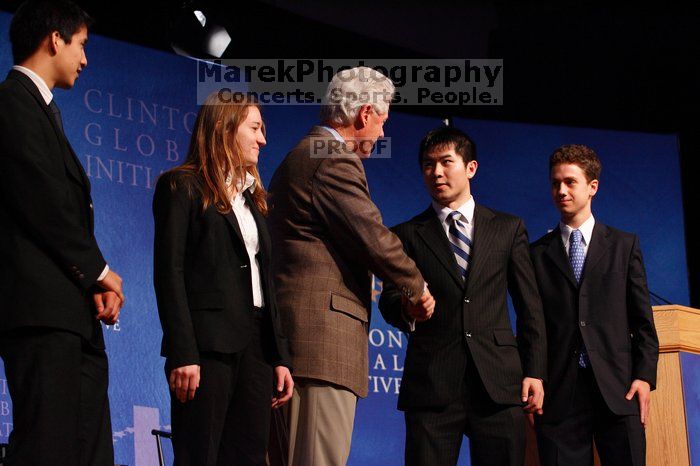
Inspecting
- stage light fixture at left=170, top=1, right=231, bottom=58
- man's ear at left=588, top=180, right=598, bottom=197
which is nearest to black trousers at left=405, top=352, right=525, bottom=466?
man's ear at left=588, top=180, right=598, bottom=197

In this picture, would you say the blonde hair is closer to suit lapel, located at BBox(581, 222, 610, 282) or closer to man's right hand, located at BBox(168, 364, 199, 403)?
man's right hand, located at BBox(168, 364, 199, 403)

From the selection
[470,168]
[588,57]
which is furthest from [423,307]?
[588,57]

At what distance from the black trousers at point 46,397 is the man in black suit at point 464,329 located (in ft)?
3.68

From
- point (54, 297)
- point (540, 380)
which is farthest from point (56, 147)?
point (540, 380)

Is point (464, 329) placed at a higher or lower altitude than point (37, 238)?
lower

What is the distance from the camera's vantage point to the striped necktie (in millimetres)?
3275

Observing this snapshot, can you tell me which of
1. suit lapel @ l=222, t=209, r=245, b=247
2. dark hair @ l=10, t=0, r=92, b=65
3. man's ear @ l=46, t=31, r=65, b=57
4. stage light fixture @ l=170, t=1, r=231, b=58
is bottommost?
suit lapel @ l=222, t=209, r=245, b=247

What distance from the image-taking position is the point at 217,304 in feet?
8.39

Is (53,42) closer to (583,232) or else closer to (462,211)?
(462,211)

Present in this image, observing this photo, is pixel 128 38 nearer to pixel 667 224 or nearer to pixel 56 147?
pixel 56 147

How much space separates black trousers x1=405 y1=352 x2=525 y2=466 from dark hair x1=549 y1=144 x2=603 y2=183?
102 cm

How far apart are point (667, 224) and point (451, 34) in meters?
1.85

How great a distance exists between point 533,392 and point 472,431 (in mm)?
259

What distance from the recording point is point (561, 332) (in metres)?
3.42
